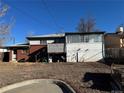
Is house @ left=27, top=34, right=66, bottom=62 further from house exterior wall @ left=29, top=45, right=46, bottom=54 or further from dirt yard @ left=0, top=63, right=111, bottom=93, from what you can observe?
dirt yard @ left=0, top=63, right=111, bottom=93

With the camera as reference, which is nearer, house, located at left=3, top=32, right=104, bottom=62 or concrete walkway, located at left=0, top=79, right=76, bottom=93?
concrete walkway, located at left=0, top=79, right=76, bottom=93

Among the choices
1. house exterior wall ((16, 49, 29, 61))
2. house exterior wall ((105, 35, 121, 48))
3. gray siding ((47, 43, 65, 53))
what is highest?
house exterior wall ((105, 35, 121, 48))

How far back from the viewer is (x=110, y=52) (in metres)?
35.8

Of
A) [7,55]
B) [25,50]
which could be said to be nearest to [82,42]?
[25,50]

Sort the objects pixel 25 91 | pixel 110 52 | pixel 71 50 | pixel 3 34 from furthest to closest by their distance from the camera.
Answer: pixel 71 50, pixel 110 52, pixel 3 34, pixel 25 91

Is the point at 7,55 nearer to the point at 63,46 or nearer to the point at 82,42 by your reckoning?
the point at 63,46

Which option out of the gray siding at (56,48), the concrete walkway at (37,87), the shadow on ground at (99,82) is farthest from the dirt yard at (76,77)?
the gray siding at (56,48)

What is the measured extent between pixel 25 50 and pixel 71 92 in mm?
34286

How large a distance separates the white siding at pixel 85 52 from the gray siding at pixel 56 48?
102cm

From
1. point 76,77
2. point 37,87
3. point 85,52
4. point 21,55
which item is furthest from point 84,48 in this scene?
point 37,87

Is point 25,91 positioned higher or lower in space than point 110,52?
lower

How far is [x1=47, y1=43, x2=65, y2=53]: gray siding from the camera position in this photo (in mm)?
38844

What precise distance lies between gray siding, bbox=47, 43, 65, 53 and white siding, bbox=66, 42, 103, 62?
1021 mm

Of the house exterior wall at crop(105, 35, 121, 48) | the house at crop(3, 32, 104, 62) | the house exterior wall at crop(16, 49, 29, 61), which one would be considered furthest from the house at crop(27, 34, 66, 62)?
the house exterior wall at crop(105, 35, 121, 48)
